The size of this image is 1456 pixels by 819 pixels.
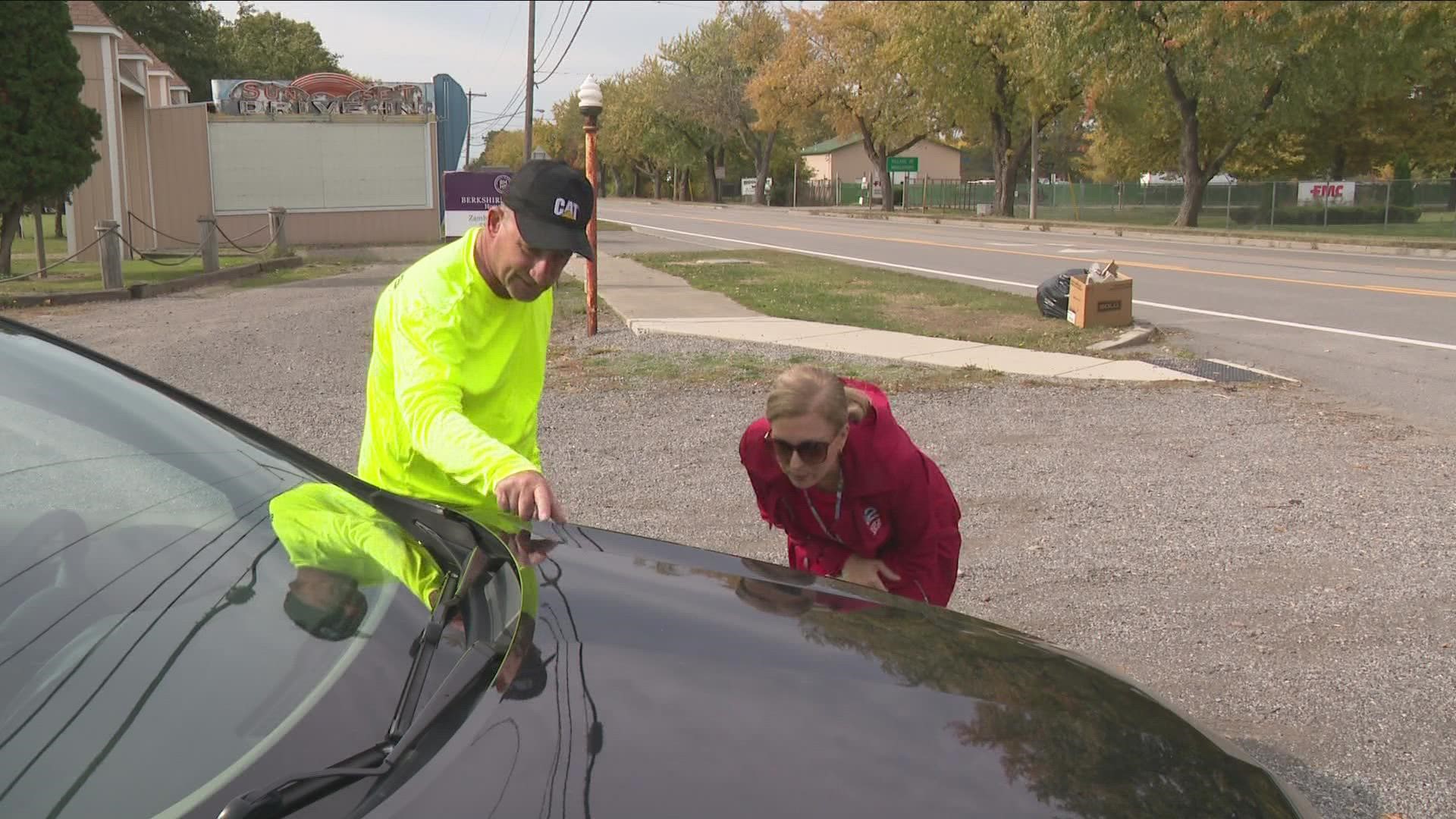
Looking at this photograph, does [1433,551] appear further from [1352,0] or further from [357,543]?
[1352,0]

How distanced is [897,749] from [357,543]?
107cm

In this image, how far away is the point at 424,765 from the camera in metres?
1.51

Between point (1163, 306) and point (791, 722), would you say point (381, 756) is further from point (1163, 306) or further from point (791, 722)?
point (1163, 306)

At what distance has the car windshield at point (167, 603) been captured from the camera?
150 centimetres

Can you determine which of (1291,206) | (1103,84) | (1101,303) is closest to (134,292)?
(1101,303)

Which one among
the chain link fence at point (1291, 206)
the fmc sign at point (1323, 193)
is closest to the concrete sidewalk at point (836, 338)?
the chain link fence at point (1291, 206)

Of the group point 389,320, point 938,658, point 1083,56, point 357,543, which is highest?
point 1083,56

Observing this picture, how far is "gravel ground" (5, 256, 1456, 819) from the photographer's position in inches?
147

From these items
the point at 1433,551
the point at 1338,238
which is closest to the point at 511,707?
the point at 1433,551

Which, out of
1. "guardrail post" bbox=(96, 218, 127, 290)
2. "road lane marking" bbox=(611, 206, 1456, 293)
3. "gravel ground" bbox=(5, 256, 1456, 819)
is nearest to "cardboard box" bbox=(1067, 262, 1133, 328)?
"gravel ground" bbox=(5, 256, 1456, 819)

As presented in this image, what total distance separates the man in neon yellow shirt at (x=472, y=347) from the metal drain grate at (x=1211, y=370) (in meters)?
7.89

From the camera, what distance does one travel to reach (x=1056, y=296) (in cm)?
1323

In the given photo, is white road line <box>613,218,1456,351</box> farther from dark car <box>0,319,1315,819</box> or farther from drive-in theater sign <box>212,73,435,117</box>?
dark car <box>0,319,1315,819</box>

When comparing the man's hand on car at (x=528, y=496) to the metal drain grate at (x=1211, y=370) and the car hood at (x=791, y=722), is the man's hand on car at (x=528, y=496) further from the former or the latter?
the metal drain grate at (x=1211, y=370)
